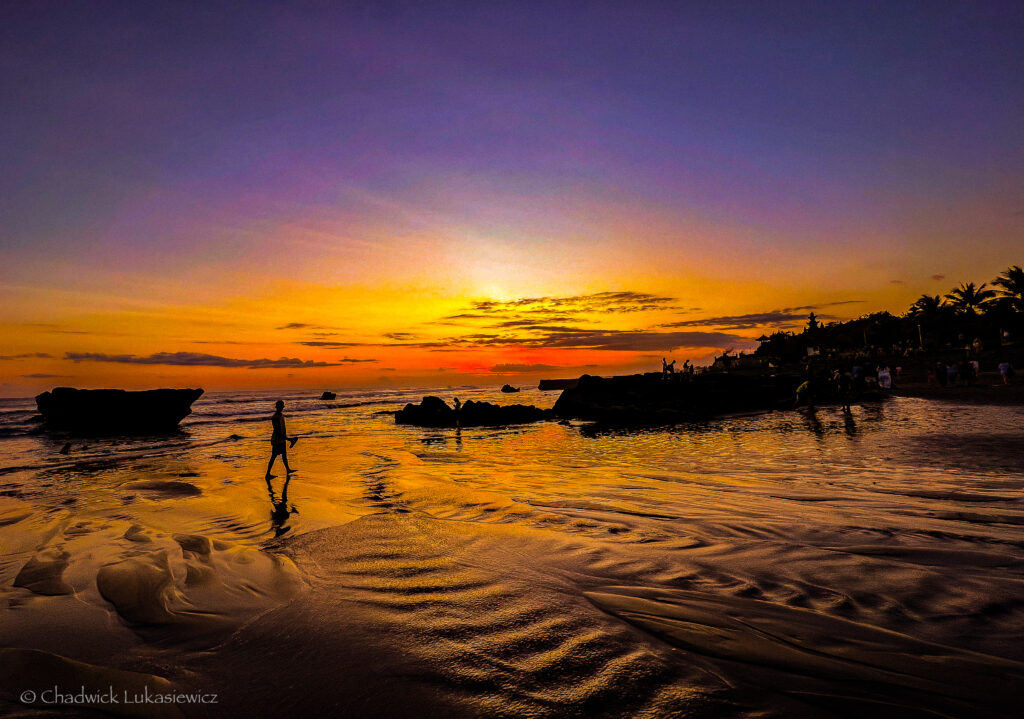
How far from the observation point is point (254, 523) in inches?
375

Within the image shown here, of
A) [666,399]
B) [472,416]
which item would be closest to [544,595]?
[472,416]

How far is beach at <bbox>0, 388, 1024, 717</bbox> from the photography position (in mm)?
3514

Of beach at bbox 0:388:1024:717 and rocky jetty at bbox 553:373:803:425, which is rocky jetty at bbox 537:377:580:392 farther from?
beach at bbox 0:388:1024:717

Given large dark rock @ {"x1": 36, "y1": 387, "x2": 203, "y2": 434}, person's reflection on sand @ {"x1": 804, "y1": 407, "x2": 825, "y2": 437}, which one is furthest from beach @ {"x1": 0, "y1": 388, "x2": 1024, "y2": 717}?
large dark rock @ {"x1": 36, "y1": 387, "x2": 203, "y2": 434}

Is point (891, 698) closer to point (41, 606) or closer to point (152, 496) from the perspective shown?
point (41, 606)

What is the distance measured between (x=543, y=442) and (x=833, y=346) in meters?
68.6

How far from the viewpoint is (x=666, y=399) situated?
35.5 m

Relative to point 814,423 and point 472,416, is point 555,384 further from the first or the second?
point 814,423

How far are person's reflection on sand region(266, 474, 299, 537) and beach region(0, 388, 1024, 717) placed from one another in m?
0.09

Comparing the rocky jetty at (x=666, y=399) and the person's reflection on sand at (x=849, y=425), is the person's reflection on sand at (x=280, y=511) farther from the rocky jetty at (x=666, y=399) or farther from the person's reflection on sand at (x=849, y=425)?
the rocky jetty at (x=666, y=399)

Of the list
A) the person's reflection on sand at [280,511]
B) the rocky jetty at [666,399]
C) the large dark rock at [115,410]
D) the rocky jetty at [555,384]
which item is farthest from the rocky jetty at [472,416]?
the rocky jetty at [555,384]

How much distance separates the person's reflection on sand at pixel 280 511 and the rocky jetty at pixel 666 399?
75.4 feet

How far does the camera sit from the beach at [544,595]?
138 inches

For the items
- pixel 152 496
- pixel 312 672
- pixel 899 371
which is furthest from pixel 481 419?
pixel 899 371
